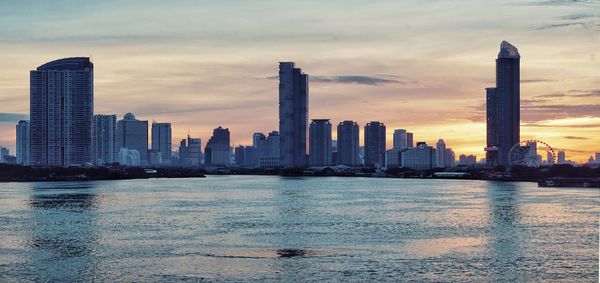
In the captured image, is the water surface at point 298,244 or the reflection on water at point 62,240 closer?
the water surface at point 298,244

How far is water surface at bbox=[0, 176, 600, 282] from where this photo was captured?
39.8 m

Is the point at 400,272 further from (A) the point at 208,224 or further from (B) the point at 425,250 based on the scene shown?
(A) the point at 208,224

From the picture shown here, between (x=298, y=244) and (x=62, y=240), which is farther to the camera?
(x=62, y=240)

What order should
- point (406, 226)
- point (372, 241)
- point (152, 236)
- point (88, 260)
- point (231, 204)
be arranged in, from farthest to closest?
1. point (231, 204)
2. point (406, 226)
3. point (152, 236)
4. point (372, 241)
5. point (88, 260)

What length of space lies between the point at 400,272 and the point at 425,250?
8.70 m

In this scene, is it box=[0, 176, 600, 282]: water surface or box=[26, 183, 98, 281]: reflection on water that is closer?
box=[0, 176, 600, 282]: water surface

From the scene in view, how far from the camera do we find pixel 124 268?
41.1m

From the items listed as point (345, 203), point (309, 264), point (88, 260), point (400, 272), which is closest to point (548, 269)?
point (400, 272)

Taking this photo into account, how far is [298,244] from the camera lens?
50812 mm

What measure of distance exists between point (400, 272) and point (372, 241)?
1247 centimetres

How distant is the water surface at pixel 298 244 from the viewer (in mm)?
39781

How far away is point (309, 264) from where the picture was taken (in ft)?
138

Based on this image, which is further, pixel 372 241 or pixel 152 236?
pixel 152 236

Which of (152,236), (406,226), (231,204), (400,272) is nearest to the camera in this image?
(400,272)
